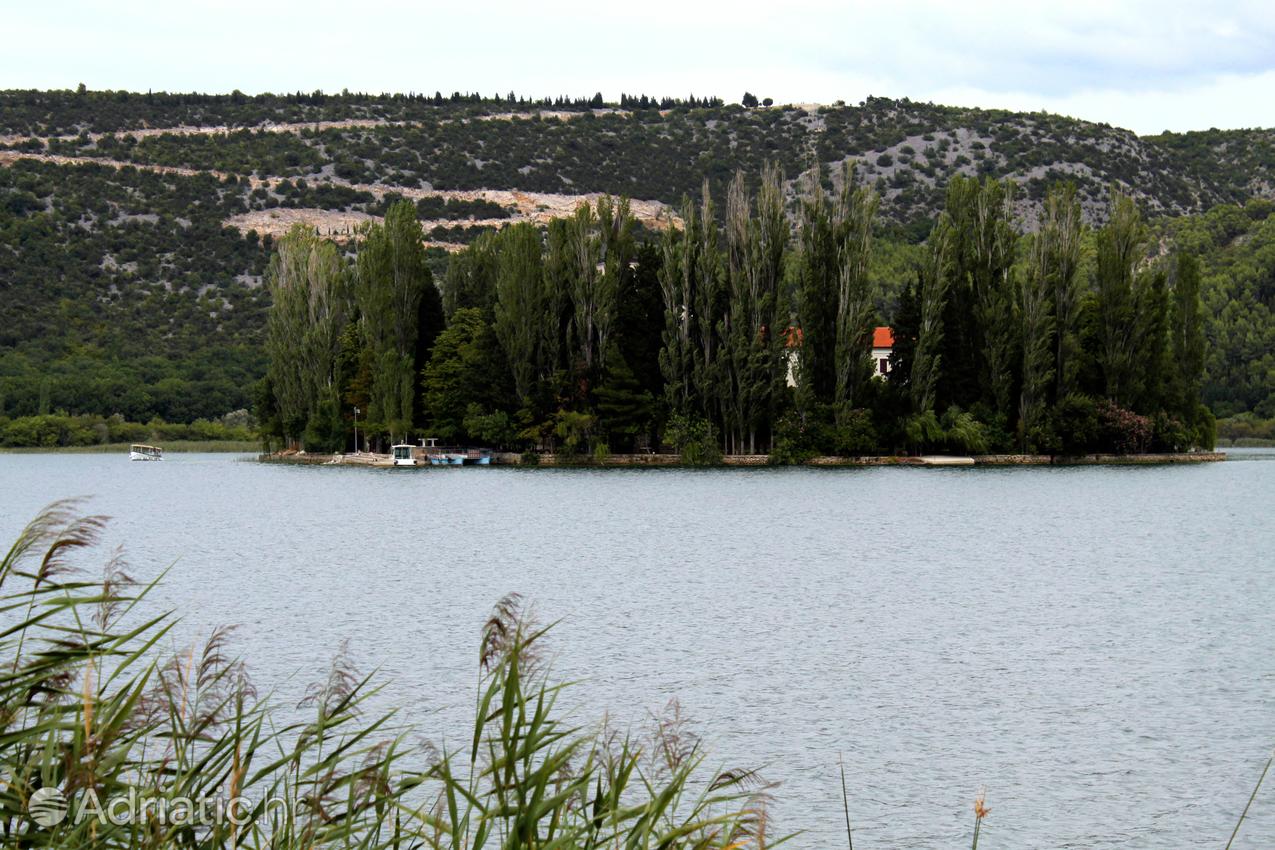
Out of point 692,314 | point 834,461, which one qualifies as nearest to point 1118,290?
point 834,461

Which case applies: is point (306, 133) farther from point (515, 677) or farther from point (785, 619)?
point (515, 677)

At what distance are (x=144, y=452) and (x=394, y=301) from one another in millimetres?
35968

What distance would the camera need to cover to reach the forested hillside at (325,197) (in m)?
110

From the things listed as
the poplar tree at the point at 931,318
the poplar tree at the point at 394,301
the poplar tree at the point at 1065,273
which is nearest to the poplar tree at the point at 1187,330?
the poplar tree at the point at 1065,273

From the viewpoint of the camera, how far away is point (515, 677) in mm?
5738

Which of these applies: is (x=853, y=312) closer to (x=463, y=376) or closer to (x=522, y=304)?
(x=522, y=304)

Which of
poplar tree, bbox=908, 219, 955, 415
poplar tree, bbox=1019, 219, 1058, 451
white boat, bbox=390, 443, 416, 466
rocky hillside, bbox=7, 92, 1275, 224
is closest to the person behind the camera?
poplar tree, bbox=908, 219, 955, 415

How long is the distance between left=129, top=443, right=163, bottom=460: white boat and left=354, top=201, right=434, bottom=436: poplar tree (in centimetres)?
3050

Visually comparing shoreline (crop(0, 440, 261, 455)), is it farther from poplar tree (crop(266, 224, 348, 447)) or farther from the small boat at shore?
the small boat at shore

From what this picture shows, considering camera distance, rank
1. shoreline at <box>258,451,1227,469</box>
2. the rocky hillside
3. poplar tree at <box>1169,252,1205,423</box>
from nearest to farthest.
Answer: shoreline at <box>258,451,1227,469</box>, poplar tree at <box>1169,252,1205,423</box>, the rocky hillside

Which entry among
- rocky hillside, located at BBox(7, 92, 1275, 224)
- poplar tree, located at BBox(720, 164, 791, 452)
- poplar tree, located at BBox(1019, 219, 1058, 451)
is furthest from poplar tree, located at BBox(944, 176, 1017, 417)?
rocky hillside, located at BBox(7, 92, 1275, 224)

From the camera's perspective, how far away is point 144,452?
333 feet

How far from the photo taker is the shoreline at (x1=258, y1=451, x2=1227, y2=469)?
69.2m

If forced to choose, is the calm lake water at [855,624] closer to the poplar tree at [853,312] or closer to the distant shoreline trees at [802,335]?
the poplar tree at [853,312]
